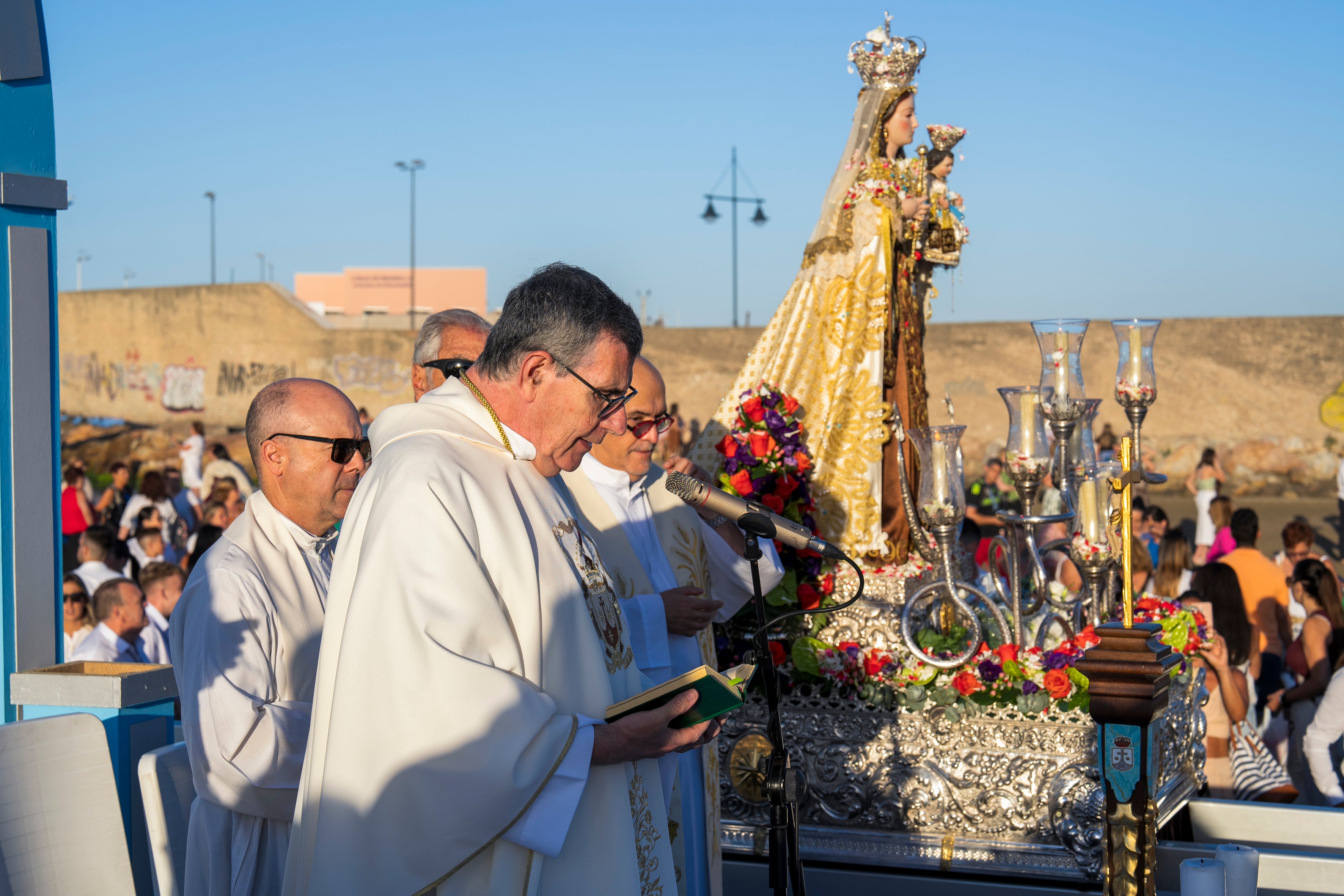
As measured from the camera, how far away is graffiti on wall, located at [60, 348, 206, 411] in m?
23.8

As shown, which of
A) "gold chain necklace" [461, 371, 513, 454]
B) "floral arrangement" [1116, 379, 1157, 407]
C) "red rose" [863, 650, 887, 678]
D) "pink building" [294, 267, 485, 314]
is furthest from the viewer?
"pink building" [294, 267, 485, 314]

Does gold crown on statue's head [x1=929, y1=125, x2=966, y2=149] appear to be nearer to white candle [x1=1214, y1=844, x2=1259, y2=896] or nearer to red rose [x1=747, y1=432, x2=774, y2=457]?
red rose [x1=747, y1=432, x2=774, y2=457]

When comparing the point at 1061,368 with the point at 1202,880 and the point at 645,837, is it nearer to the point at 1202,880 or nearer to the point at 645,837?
the point at 1202,880

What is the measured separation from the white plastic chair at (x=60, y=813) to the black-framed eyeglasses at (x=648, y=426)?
5.06ft

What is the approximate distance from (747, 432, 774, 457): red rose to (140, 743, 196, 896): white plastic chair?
287 cm

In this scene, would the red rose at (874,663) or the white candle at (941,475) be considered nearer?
the white candle at (941,475)

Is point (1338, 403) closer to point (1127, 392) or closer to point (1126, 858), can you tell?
point (1127, 392)

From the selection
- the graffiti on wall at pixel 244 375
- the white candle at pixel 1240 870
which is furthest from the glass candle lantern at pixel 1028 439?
the graffiti on wall at pixel 244 375

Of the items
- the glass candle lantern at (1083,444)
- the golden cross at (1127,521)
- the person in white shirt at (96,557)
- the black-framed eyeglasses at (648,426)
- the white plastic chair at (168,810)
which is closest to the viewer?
the white plastic chair at (168,810)

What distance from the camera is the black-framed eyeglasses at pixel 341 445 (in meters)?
2.82

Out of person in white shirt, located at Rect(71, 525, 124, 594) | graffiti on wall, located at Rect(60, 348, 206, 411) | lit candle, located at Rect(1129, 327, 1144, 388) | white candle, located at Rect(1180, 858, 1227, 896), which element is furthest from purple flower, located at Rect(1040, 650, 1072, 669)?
graffiti on wall, located at Rect(60, 348, 206, 411)

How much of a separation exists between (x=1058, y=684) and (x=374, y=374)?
19.5 metres

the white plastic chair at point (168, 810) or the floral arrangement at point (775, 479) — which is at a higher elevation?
the floral arrangement at point (775, 479)

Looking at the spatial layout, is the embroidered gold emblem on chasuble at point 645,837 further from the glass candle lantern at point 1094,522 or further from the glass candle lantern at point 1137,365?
the glass candle lantern at point 1137,365
